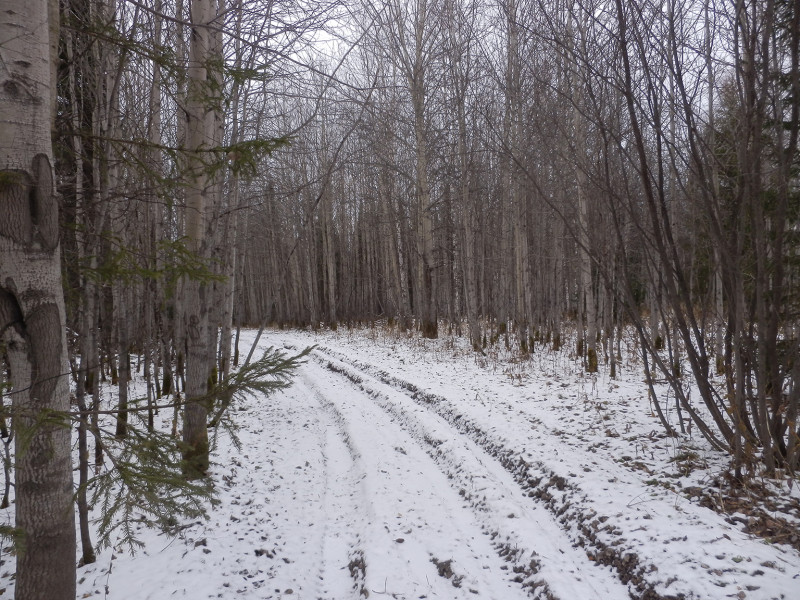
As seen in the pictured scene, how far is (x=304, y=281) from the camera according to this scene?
32.4m

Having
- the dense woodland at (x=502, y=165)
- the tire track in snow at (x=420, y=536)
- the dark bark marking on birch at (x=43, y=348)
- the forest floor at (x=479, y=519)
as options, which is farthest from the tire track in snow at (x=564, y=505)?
the dark bark marking on birch at (x=43, y=348)

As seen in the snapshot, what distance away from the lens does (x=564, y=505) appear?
429 cm

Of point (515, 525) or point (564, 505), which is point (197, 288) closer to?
point (515, 525)

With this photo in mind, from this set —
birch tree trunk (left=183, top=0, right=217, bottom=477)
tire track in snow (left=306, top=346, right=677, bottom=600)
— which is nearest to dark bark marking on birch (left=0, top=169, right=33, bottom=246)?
birch tree trunk (left=183, top=0, right=217, bottom=477)

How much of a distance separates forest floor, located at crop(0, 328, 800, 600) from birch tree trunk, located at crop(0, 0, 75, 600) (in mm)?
1548

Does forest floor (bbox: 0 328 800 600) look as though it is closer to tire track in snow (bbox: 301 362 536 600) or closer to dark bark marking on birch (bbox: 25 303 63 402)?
tire track in snow (bbox: 301 362 536 600)

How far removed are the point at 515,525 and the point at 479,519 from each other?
0.37 m

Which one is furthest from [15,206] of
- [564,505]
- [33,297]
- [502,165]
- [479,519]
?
[502,165]

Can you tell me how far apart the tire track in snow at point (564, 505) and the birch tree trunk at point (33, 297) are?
10.8 ft

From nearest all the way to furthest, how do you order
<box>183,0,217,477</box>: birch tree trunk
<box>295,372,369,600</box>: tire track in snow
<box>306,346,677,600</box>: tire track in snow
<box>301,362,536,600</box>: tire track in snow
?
<box>306,346,677,600</box>: tire track in snow → <box>301,362,536,600</box>: tire track in snow → <box>295,372,369,600</box>: tire track in snow → <box>183,0,217,477</box>: birch tree trunk

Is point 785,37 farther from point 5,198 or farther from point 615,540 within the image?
point 5,198

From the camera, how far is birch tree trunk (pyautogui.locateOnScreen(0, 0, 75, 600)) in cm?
207

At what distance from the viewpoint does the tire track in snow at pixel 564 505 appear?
3.21 meters

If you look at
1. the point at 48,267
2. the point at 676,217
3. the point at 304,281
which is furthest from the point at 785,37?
the point at 304,281
